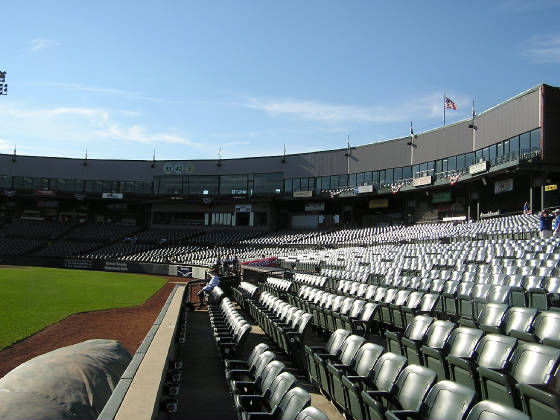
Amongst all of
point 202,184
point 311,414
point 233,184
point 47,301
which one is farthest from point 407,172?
point 311,414

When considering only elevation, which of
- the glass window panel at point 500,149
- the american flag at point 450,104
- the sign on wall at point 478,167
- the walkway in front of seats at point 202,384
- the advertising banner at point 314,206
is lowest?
the walkway in front of seats at point 202,384

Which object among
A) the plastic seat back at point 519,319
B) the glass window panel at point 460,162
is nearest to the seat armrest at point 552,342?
the plastic seat back at point 519,319

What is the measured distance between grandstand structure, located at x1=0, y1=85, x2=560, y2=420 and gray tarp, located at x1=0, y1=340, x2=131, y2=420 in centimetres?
31

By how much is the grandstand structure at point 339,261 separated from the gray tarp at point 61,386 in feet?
1.01

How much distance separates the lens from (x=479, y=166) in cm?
3294

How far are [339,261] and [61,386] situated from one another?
20146 millimetres

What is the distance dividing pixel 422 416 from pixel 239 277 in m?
17.5

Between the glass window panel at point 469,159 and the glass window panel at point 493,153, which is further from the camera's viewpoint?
the glass window panel at point 469,159

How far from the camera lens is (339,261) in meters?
24.0

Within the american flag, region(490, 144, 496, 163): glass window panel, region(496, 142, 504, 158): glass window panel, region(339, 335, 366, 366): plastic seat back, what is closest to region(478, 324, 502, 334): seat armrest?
region(339, 335, 366, 366): plastic seat back

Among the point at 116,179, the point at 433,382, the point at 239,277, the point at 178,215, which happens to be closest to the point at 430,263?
the point at 239,277

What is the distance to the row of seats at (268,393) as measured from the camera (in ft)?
12.5

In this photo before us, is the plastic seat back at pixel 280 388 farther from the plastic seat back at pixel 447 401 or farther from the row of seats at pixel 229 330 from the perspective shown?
the row of seats at pixel 229 330

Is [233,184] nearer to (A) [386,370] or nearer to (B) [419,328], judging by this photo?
(B) [419,328]
